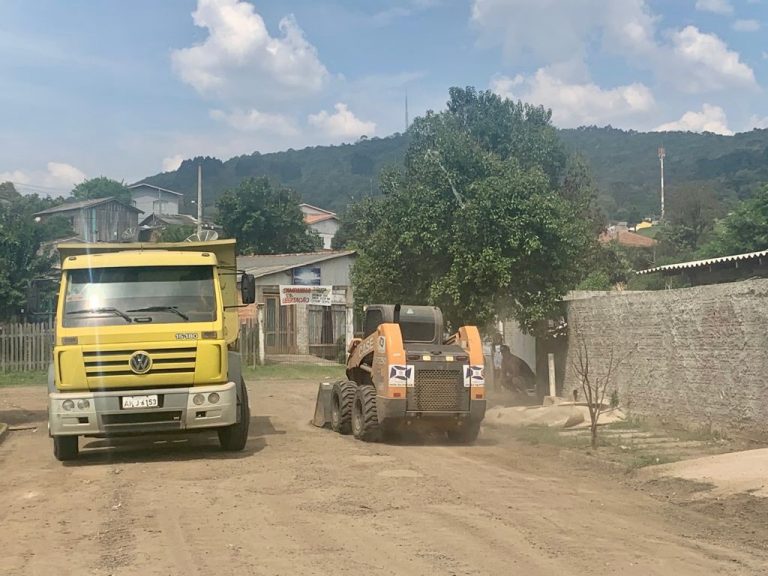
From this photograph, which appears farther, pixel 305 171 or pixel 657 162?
pixel 305 171

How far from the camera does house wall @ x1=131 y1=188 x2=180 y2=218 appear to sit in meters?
100

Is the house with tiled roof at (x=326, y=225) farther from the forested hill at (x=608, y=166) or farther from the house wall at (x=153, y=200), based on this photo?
the house wall at (x=153, y=200)

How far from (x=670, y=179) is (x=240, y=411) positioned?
113 meters

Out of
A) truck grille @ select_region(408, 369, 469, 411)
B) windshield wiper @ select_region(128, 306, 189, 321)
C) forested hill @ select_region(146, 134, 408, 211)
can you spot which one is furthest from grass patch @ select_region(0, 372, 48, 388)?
Answer: forested hill @ select_region(146, 134, 408, 211)

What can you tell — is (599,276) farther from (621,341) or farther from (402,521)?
(402,521)

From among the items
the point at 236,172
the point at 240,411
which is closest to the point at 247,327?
the point at 240,411

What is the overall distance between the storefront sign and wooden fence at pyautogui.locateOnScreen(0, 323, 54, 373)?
32.0ft

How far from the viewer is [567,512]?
27.1ft

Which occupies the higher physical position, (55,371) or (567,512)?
(55,371)

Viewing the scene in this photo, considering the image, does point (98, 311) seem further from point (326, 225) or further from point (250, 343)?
point (326, 225)

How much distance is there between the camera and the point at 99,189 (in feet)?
331

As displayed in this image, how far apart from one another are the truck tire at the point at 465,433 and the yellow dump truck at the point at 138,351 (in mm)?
3964

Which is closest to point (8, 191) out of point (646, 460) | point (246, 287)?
point (246, 287)

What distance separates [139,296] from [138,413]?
5.45 ft
